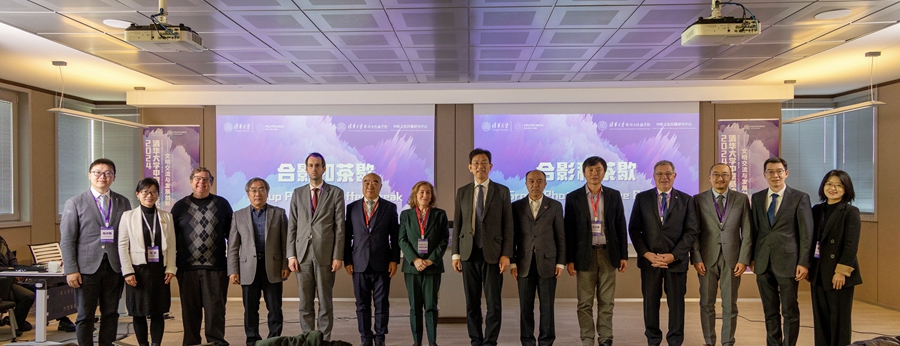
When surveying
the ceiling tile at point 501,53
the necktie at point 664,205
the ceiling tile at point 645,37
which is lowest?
the necktie at point 664,205

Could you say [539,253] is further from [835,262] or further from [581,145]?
[581,145]

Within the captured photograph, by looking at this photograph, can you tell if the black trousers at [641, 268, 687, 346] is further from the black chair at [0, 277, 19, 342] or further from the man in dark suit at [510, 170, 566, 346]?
the black chair at [0, 277, 19, 342]

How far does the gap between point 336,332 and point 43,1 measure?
3816 millimetres

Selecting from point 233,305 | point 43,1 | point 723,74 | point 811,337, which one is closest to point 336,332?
point 233,305

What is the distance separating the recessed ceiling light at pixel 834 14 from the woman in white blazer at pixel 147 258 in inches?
214

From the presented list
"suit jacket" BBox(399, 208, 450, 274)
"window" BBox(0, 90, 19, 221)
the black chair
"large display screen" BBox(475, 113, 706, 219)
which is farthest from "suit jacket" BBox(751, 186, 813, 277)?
"window" BBox(0, 90, 19, 221)

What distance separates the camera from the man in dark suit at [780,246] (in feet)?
15.3

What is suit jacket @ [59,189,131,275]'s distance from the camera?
4.61 m

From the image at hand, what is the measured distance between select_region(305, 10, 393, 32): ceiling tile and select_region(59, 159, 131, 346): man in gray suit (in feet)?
6.80

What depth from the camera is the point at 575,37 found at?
17.6ft

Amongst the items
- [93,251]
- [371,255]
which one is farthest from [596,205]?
[93,251]

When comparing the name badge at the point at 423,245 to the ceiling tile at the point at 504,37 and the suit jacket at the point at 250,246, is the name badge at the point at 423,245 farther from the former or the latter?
the ceiling tile at the point at 504,37

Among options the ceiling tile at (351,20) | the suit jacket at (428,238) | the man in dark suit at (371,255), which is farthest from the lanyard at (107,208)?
the suit jacket at (428,238)

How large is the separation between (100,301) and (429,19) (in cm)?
348
